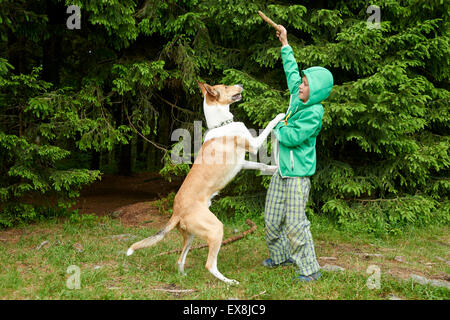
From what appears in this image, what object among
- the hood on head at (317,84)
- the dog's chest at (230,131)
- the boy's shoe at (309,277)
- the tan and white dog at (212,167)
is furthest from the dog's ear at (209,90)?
→ the boy's shoe at (309,277)

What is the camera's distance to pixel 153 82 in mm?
7812

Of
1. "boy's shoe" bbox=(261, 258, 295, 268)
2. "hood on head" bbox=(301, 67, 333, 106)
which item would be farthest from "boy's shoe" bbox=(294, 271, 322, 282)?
"hood on head" bbox=(301, 67, 333, 106)

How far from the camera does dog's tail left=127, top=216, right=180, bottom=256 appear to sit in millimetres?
4125

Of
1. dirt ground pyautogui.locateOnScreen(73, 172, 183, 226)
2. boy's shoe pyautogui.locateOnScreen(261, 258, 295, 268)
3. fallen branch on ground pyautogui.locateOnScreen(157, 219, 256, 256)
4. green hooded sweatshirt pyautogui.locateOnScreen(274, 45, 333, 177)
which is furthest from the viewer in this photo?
dirt ground pyautogui.locateOnScreen(73, 172, 183, 226)

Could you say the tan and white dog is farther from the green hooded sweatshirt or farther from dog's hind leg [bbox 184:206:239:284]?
the green hooded sweatshirt

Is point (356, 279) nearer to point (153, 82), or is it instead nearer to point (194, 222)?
point (194, 222)

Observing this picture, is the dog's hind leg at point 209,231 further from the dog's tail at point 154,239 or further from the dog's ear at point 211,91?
the dog's ear at point 211,91

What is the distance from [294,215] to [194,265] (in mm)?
1685

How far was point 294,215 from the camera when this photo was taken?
4.29m

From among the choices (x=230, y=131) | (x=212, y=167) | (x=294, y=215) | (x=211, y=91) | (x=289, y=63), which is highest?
(x=289, y=63)

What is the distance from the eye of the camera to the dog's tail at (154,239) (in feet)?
13.5

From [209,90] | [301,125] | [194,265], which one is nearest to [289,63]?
[301,125]

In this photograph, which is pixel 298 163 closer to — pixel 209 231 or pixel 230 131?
pixel 230 131

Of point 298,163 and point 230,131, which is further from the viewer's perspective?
point 230,131
